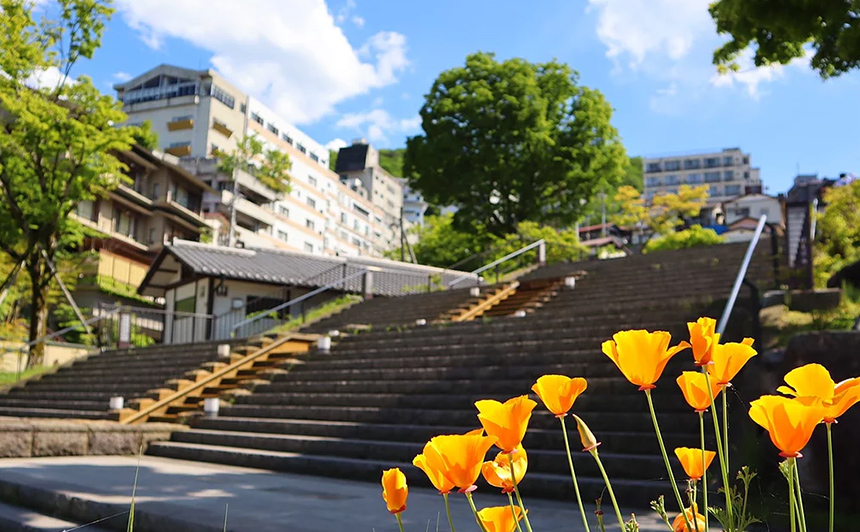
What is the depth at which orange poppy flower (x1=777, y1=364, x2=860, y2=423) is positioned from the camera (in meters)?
0.92

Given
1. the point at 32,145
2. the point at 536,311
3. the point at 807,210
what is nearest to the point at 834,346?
the point at 807,210

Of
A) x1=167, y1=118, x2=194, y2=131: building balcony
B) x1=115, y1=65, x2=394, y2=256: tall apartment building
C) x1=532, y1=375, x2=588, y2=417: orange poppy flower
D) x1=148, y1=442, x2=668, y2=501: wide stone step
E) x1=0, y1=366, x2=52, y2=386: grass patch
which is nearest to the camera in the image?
x1=532, y1=375, x2=588, y2=417: orange poppy flower

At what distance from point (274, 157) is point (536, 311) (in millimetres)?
37729

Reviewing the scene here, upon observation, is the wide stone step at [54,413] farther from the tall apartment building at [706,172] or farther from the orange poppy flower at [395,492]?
the tall apartment building at [706,172]

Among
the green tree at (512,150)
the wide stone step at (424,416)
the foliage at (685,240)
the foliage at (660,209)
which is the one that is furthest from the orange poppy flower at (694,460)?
the foliage at (660,209)

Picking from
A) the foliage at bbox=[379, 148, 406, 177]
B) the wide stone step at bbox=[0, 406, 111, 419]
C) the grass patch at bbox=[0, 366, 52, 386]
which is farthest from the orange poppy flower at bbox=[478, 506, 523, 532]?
the foliage at bbox=[379, 148, 406, 177]

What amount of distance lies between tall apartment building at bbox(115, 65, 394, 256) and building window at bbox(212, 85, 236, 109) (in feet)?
0.23

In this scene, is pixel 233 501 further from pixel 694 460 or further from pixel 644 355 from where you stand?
pixel 644 355

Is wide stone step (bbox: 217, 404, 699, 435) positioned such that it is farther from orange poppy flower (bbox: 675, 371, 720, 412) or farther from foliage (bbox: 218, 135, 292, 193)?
foliage (bbox: 218, 135, 292, 193)

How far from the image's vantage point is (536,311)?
49.8 ft

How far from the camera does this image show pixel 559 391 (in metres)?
1.11

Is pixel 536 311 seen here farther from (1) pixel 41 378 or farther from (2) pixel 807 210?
(1) pixel 41 378

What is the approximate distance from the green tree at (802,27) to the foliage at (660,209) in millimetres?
28107

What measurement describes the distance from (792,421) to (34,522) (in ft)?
17.1
